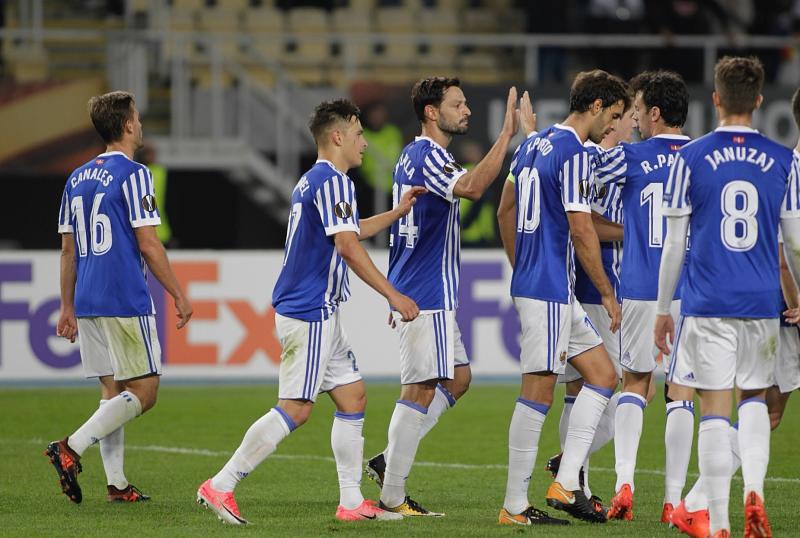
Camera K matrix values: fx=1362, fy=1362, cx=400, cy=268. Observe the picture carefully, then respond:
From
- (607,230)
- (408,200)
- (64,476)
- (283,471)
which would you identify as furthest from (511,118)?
(283,471)

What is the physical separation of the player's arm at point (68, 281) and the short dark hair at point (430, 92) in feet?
6.72

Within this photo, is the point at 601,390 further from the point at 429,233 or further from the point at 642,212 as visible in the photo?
the point at 429,233

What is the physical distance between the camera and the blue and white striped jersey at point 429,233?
266 inches

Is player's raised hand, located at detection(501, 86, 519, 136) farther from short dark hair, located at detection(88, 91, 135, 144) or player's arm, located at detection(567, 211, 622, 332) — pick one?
short dark hair, located at detection(88, 91, 135, 144)

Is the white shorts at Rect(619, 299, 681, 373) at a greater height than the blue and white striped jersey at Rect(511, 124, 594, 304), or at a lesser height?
lesser

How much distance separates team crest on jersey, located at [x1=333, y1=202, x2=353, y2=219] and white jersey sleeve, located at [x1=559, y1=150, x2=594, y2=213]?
1018 mm

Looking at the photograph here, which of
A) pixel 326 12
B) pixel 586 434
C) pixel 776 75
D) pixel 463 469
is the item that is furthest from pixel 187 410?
pixel 776 75

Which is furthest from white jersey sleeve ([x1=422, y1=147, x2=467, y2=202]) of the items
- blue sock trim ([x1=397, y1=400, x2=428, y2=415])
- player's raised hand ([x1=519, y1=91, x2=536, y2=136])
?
blue sock trim ([x1=397, y1=400, x2=428, y2=415])

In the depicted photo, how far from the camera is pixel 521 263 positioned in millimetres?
6598

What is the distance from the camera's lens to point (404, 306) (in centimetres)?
633

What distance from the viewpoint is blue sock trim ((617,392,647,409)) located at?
6.98 meters

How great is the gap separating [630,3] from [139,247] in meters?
13.0

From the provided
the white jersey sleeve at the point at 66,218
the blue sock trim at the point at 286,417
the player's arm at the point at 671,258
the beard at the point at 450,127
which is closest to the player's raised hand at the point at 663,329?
the player's arm at the point at 671,258

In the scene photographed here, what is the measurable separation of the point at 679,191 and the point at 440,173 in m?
1.43
